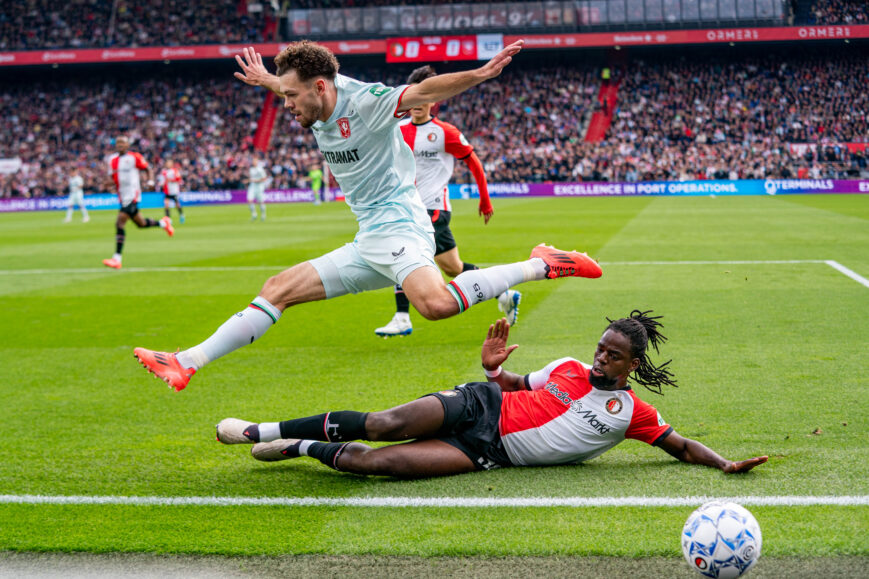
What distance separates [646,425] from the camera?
15.1ft

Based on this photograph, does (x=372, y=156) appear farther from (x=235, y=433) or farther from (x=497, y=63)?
(x=235, y=433)

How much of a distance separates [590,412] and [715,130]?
4309cm

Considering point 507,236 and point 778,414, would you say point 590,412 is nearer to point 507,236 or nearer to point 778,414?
point 778,414

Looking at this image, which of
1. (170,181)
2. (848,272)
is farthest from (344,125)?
(170,181)

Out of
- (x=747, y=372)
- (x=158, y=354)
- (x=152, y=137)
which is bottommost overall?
(x=747, y=372)

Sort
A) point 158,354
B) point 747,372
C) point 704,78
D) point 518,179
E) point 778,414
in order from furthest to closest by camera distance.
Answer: point 704,78 → point 518,179 → point 747,372 → point 778,414 → point 158,354

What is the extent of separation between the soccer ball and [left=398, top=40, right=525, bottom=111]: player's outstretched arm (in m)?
2.51

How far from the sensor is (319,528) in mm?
3998

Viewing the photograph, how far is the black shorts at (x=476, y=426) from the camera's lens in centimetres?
466

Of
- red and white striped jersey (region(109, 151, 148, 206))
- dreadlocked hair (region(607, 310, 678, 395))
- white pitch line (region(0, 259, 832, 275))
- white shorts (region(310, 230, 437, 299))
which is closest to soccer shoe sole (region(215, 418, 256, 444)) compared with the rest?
white shorts (region(310, 230, 437, 299))

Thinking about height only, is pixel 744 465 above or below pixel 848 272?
above

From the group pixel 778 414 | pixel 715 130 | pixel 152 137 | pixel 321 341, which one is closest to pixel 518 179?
pixel 715 130

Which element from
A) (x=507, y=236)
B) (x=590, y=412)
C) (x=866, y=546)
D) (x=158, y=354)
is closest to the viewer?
(x=866, y=546)

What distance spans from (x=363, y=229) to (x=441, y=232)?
3.39 meters
